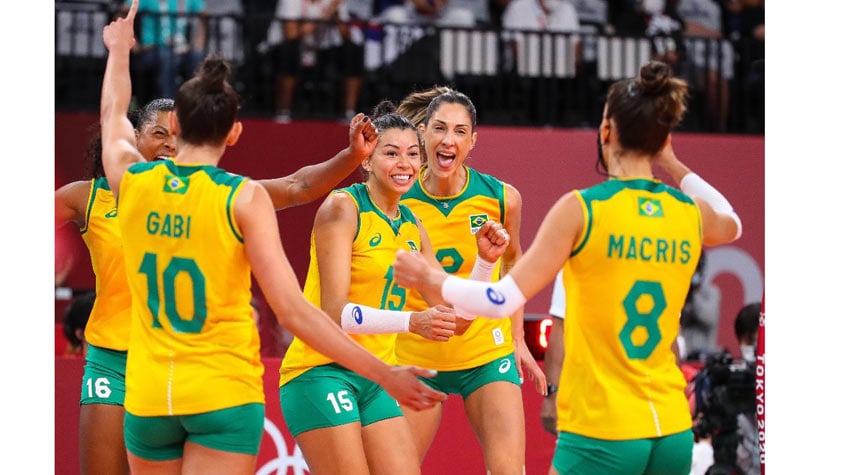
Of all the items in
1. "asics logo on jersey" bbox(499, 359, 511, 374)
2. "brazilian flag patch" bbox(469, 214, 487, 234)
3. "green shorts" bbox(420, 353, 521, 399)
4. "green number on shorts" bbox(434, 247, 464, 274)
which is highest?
"brazilian flag patch" bbox(469, 214, 487, 234)

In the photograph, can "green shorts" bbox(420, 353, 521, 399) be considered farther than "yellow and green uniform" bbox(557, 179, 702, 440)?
Yes

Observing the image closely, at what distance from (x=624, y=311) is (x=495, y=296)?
17.1 inches

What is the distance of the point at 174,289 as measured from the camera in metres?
4.12

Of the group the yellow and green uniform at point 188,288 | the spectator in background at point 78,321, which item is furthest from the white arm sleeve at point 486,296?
the spectator in background at point 78,321

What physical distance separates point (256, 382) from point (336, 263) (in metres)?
1.16

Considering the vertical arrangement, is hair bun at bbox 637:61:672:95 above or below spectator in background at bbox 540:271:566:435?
above

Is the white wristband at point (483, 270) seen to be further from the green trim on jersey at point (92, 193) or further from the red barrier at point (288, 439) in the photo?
the red barrier at point (288, 439)

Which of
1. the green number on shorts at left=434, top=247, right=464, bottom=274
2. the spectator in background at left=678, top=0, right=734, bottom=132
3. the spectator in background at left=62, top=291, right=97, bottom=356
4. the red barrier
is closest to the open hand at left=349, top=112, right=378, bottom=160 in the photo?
the green number on shorts at left=434, top=247, right=464, bottom=274

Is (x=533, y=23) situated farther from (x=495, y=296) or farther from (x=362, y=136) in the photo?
(x=495, y=296)

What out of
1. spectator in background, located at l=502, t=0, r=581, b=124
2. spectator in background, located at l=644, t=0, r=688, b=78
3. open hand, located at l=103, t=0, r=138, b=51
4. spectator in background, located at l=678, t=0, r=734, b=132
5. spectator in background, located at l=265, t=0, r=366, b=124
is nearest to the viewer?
open hand, located at l=103, t=0, r=138, b=51

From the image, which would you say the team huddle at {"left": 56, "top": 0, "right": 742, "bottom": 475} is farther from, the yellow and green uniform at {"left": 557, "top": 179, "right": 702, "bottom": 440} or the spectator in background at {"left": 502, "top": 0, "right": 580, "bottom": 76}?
the spectator in background at {"left": 502, "top": 0, "right": 580, "bottom": 76}

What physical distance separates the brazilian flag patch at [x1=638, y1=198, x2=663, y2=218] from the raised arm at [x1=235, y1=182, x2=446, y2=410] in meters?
0.94

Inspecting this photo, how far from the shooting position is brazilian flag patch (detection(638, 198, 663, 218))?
4.14 meters

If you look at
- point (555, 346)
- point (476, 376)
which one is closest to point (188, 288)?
point (476, 376)
